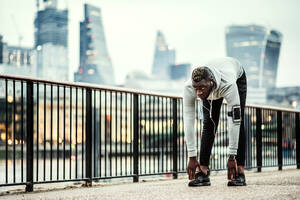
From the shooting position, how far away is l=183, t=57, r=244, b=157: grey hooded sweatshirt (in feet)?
10.2

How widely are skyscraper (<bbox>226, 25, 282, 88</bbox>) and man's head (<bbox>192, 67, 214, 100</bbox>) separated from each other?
18843 cm

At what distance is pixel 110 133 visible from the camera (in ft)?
14.8

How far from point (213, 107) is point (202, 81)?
2.27 feet

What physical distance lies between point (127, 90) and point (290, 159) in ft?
12.7

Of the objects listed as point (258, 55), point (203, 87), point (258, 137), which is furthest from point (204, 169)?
point (258, 55)

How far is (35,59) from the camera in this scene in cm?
14650

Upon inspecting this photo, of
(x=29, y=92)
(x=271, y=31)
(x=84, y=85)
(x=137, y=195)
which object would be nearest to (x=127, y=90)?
(x=84, y=85)

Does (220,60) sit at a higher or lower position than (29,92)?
higher

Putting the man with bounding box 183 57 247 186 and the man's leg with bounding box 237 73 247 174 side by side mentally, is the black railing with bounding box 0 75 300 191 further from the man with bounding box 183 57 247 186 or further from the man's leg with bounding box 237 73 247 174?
the man's leg with bounding box 237 73 247 174

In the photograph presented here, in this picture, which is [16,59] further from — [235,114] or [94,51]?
[235,114]

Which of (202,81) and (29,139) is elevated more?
(202,81)

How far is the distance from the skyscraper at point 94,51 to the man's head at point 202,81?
165 m

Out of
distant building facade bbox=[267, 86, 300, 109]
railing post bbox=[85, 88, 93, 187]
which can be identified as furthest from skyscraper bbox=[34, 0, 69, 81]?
railing post bbox=[85, 88, 93, 187]

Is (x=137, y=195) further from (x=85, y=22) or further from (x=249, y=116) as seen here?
(x=85, y=22)
